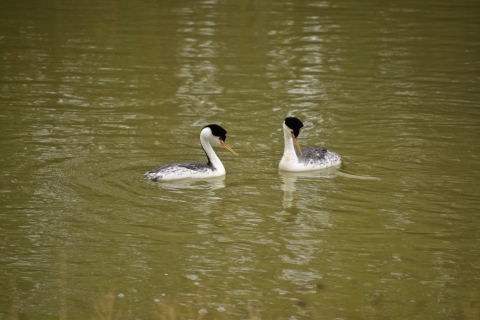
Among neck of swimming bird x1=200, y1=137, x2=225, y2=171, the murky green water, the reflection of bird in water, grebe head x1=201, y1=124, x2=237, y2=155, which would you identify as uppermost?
grebe head x1=201, y1=124, x2=237, y2=155

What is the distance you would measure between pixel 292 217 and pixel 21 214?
3199mm

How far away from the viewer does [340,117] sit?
49.4 ft

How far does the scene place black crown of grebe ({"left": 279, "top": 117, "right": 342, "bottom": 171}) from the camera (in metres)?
12.0

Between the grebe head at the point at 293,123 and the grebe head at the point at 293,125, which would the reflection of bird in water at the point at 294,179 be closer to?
the grebe head at the point at 293,125

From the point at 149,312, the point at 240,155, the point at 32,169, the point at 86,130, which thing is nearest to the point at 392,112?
the point at 240,155

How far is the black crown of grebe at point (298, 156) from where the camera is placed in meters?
12.0

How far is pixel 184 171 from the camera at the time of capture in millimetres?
11398

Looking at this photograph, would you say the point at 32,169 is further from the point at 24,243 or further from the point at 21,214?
the point at 24,243

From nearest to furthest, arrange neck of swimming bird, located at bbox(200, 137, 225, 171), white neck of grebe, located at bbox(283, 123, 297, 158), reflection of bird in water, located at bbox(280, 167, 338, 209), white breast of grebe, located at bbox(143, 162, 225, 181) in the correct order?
1. reflection of bird in water, located at bbox(280, 167, 338, 209)
2. white breast of grebe, located at bbox(143, 162, 225, 181)
3. neck of swimming bird, located at bbox(200, 137, 225, 171)
4. white neck of grebe, located at bbox(283, 123, 297, 158)

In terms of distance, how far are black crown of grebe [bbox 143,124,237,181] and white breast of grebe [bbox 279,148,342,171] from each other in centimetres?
76

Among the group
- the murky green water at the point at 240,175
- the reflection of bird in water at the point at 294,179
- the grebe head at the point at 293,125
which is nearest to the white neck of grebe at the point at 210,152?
the murky green water at the point at 240,175

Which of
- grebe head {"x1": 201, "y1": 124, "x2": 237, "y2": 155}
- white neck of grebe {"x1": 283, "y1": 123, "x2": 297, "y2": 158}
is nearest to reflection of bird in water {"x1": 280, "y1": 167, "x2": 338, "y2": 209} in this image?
white neck of grebe {"x1": 283, "y1": 123, "x2": 297, "y2": 158}

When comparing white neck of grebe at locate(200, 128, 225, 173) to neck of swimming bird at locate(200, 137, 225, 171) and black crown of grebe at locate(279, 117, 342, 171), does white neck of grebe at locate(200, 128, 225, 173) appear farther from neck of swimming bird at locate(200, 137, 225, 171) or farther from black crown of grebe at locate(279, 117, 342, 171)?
black crown of grebe at locate(279, 117, 342, 171)

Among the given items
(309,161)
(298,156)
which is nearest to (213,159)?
(298,156)
